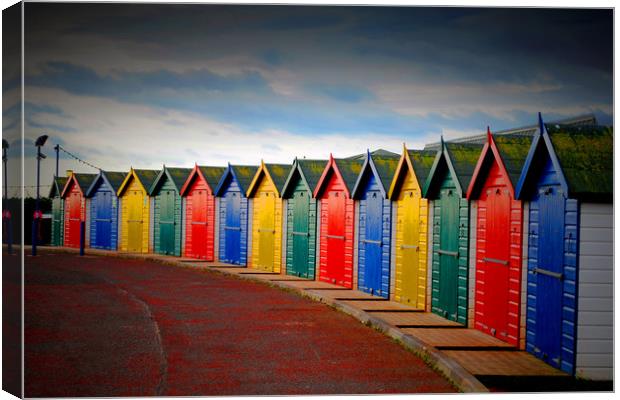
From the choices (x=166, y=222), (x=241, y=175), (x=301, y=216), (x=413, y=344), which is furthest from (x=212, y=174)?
(x=413, y=344)

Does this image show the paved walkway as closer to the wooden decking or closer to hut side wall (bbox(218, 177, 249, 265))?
the wooden decking

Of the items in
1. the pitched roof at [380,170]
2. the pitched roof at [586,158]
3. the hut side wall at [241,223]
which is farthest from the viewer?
the hut side wall at [241,223]

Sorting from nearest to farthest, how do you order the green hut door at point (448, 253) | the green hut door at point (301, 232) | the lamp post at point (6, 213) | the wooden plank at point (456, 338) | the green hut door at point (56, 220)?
the lamp post at point (6, 213), the wooden plank at point (456, 338), the green hut door at point (448, 253), the green hut door at point (301, 232), the green hut door at point (56, 220)

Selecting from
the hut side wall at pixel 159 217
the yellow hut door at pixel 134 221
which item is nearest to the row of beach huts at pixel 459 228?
the hut side wall at pixel 159 217

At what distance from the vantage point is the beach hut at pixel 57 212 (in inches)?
1374

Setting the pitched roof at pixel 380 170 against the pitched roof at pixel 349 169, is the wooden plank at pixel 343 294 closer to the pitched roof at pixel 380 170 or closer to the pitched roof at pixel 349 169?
the pitched roof at pixel 380 170

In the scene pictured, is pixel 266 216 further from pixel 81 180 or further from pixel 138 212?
pixel 81 180

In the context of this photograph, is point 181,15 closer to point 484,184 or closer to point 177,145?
point 177,145

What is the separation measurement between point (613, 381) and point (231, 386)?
14.0 feet

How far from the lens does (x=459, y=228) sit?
14.1m

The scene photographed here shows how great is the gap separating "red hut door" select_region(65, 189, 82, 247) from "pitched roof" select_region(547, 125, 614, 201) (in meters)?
26.6

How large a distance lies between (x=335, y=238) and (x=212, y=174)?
966cm

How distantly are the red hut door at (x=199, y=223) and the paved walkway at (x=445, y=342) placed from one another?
1042cm

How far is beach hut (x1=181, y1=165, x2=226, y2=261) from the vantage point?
29.1 metres
